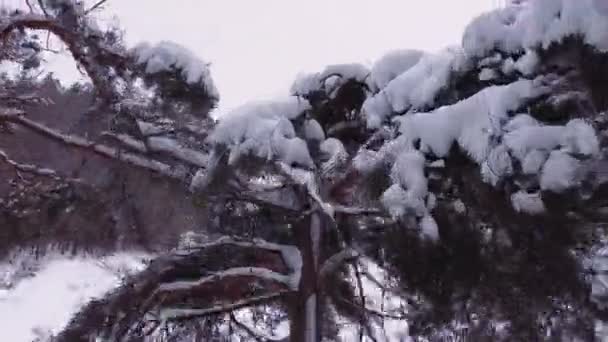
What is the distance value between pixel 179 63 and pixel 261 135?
95cm

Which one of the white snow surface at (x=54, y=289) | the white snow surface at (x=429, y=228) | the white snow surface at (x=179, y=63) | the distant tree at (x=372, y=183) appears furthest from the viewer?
the white snow surface at (x=54, y=289)

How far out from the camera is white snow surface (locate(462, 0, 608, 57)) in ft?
7.21

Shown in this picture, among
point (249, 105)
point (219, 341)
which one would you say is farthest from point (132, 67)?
point (219, 341)

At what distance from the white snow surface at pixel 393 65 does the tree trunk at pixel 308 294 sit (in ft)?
2.65

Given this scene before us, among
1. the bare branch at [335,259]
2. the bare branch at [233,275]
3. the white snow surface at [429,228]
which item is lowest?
the white snow surface at [429,228]

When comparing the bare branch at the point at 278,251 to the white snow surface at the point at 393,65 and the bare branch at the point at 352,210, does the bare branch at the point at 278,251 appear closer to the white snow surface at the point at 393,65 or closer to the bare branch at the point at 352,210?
the bare branch at the point at 352,210

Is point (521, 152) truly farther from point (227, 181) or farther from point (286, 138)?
point (227, 181)

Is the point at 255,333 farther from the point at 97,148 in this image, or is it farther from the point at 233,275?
the point at 97,148

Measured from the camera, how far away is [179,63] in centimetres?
381

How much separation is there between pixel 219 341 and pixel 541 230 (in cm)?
238

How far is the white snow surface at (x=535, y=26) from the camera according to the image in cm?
220

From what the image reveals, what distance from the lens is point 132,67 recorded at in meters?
4.07

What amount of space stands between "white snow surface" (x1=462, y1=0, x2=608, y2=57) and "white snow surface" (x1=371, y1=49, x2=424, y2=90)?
0.67m

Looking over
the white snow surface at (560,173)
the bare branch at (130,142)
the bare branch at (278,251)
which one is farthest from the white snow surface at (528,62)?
the bare branch at (130,142)
